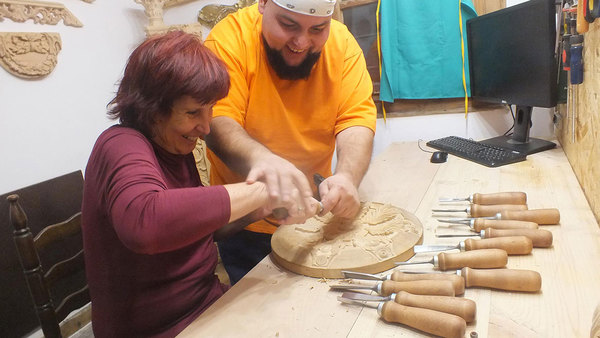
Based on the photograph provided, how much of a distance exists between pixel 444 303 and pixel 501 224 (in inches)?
16.3

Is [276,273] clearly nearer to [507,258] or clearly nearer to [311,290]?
[311,290]

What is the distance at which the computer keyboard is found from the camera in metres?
1.84

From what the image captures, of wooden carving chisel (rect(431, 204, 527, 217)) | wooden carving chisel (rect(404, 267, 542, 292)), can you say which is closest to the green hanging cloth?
wooden carving chisel (rect(431, 204, 527, 217))

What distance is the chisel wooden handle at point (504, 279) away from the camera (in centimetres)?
86

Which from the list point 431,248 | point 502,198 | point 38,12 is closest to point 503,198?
point 502,198

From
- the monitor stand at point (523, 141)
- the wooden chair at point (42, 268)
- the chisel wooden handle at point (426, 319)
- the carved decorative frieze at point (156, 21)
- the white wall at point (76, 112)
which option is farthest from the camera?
the carved decorative frieze at point (156, 21)

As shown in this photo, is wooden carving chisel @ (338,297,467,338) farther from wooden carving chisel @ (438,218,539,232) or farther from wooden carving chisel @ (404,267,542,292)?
wooden carving chisel @ (438,218,539,232)

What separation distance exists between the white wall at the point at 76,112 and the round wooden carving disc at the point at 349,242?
1416mm

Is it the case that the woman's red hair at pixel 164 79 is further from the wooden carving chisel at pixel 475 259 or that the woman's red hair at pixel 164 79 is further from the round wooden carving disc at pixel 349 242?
the wooden carving chisel at pixel 475 259

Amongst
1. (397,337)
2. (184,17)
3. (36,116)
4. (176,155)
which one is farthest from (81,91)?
(397,337)

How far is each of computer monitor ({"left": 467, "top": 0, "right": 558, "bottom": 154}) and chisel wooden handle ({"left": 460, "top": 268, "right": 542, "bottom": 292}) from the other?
3.96 ft

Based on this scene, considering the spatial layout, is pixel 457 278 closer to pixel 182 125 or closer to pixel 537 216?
pixel 537 216

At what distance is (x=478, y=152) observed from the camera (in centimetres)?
201

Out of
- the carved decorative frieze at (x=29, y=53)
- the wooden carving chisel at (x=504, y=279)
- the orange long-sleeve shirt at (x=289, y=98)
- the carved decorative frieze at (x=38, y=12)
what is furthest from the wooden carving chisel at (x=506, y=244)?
the carved decorative frieze at (x=38, y=12)
